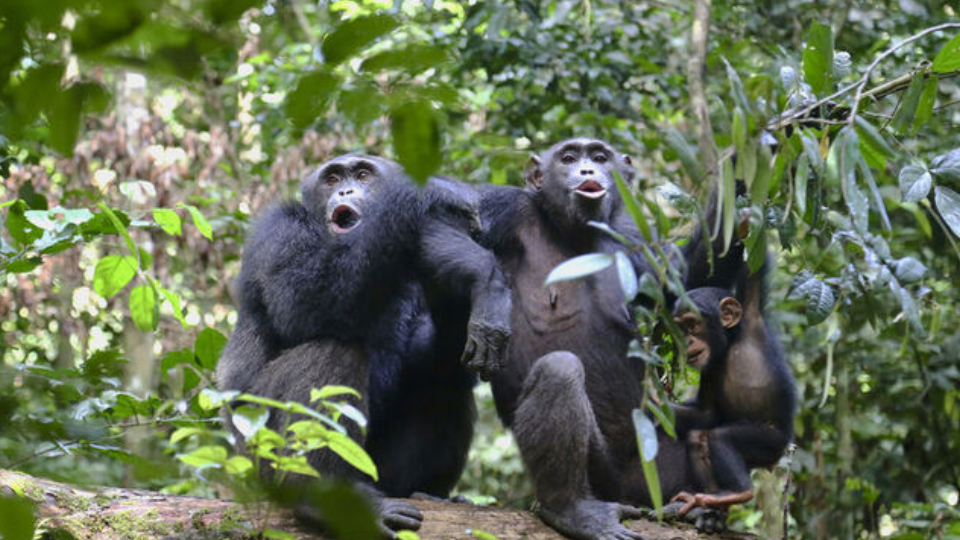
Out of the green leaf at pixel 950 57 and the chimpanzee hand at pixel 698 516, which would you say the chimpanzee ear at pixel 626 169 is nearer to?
the chimpanzee hand at pixel 698 516

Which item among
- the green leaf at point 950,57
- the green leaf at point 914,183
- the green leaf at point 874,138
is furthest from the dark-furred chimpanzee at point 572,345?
the green leaf at point 874,138

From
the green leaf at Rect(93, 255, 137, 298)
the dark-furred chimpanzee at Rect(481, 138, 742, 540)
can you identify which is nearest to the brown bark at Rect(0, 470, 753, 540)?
the dark-furred chimpanzee at Rect(481, 138, 742, 540)

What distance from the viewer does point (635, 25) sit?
8.13 m

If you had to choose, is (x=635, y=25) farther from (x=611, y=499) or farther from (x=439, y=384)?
(x=611, y=499)

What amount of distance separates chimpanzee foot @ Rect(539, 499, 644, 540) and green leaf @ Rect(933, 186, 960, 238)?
1.99m

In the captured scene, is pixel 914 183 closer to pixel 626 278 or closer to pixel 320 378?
pixel 626 278

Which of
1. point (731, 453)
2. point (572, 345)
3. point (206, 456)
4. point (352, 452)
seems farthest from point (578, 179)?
point (206, 456)

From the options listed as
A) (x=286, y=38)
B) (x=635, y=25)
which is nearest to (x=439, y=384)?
(x=635, y=25)

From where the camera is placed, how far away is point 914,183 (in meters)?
3.65

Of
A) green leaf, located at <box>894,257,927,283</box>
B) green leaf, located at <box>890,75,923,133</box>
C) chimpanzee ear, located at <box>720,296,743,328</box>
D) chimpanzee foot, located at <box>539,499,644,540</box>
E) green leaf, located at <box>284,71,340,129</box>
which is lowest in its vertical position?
chimpanzee foot, located at <box>539,499,644,540</box>

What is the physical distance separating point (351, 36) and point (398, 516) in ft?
11.6

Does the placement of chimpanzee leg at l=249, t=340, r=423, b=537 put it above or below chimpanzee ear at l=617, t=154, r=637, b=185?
below

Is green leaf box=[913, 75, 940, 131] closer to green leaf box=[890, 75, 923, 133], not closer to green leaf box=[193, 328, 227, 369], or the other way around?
green leaf box=[890, 75, 923, 133]

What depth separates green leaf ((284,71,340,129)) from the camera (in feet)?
4.14
